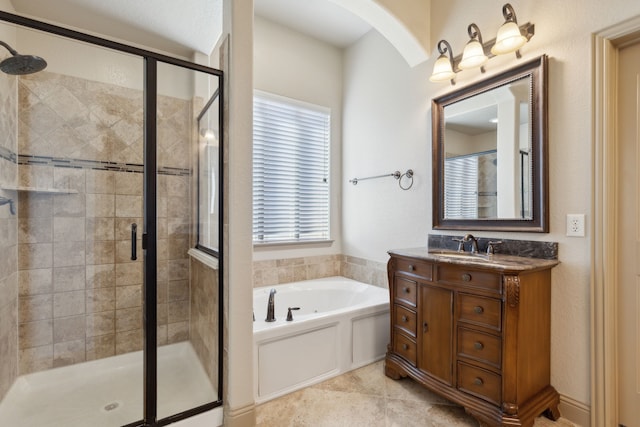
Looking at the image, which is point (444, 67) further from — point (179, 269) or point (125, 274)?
point (125, 274)

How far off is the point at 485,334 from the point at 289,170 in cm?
221

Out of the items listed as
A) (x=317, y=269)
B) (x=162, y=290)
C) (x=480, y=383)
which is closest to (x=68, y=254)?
(x=162, y=290)

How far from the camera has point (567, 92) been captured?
167 centimetres

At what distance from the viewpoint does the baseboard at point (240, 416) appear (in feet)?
5.27

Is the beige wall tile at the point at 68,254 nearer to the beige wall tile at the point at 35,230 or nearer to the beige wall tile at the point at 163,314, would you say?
the beige wall tile at the point at 35,230

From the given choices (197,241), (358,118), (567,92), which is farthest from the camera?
(358,118)

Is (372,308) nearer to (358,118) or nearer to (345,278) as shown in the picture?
(345,278)

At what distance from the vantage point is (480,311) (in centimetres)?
159

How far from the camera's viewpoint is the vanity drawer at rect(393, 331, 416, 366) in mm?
1954

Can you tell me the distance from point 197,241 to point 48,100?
4.62 ft

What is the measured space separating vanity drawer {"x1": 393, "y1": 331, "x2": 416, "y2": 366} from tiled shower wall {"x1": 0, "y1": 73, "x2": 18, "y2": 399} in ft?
7.94

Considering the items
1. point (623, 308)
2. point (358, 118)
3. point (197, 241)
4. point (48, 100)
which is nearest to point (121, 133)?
point (48, 100)

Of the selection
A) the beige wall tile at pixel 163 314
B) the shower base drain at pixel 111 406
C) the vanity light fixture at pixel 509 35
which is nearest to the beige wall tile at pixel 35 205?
the beige wall tile at pixel 163 314

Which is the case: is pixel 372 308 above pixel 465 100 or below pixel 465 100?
below
